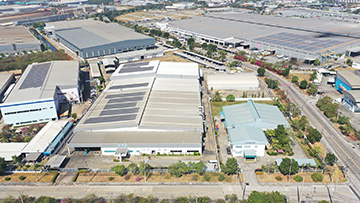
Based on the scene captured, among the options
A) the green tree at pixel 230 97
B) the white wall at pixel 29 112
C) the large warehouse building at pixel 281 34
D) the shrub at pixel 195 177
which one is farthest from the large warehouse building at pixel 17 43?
the shrub at pixel 195 177

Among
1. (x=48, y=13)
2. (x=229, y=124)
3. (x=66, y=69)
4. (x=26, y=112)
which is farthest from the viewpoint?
(x=48, y=13)

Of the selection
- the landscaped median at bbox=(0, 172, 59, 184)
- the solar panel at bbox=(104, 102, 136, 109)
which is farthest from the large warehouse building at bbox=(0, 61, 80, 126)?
the landscaped median at bbox=(0, 172, 59, 184)

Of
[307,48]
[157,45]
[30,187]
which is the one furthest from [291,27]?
[30,187]

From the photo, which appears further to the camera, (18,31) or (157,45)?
(18,31)

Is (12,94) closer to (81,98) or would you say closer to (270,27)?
(81,98)

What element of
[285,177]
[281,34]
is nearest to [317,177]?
[285,177]

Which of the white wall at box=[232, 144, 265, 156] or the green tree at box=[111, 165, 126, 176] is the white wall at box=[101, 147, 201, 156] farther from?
the white wall at box=[232, 144, 265, 156]

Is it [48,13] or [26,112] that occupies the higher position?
[48,13]
